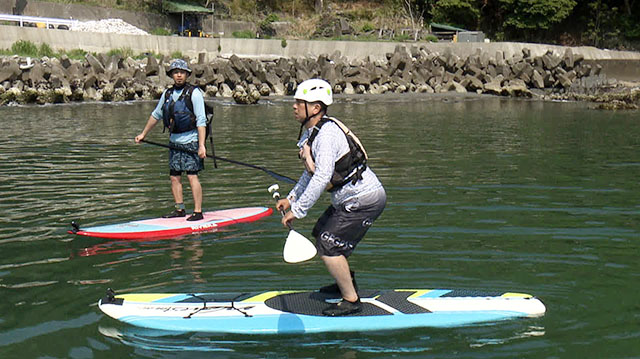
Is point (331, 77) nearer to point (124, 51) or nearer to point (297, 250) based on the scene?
point (124, 51)

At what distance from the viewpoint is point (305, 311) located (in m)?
6.54

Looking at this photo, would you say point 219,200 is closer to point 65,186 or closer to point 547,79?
point 65,186

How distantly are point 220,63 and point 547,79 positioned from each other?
2081 centimetres

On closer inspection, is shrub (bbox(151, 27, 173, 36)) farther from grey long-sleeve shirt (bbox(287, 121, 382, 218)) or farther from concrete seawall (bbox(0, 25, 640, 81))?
grey long-sleeve shirt (bbox(287, 121, 382, 218))

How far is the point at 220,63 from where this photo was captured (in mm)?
42656

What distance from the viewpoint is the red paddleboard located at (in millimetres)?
9562

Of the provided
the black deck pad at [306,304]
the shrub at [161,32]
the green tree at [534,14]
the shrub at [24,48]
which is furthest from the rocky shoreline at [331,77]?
the black deck pad at [306,304]

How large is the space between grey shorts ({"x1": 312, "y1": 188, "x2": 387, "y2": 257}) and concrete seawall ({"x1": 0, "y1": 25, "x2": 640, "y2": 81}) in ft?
132

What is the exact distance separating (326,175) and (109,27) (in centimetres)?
4940

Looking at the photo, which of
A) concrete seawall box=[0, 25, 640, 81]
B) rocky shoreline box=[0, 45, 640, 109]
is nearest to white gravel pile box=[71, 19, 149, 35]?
concrete seawall box=[0, 25, 640, 81]

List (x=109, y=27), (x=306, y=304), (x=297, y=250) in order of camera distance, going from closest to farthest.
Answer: (x=297, y=250) < (x=306, y=304) < (x=109, y=27)

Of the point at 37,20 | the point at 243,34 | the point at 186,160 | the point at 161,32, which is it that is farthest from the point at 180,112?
the point at 243,34

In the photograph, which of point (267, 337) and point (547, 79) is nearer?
point (267, 337)

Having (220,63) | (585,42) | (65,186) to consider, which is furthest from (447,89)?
(65,186)
